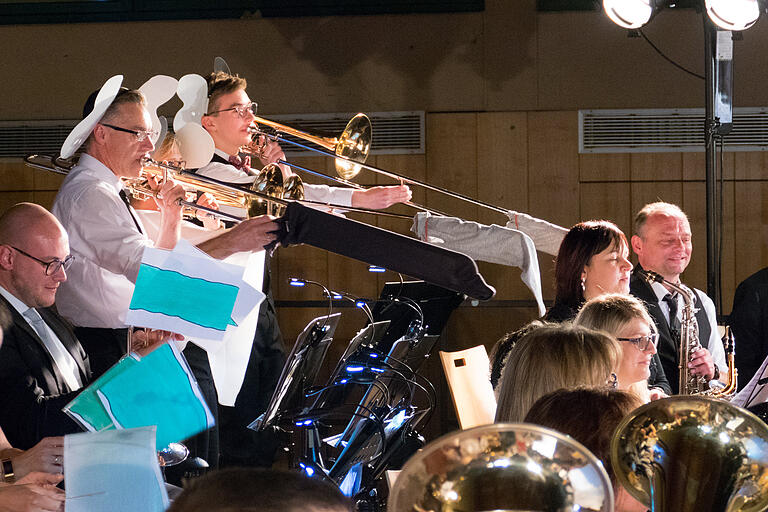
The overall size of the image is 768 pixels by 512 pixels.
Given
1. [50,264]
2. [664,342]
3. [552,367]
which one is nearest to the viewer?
[552,367]

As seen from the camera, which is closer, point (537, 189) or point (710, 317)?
point (710, 317)

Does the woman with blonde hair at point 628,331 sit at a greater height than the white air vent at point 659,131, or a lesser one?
lesser

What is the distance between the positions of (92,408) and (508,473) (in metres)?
1.20

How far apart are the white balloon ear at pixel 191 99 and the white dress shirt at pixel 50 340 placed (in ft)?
5.14

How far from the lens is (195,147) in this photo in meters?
3.66

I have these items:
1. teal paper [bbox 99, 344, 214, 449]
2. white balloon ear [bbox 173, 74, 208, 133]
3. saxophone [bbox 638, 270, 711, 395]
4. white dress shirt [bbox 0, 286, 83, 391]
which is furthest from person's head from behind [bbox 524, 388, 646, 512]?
white balloon ear [bbox 173, 74, 208, 133]

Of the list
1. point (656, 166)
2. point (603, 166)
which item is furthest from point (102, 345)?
point (656, 166)

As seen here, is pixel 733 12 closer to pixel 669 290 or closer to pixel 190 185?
pixel 669 290

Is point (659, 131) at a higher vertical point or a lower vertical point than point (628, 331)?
higher

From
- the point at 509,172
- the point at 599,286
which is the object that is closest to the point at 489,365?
the point at 599,286

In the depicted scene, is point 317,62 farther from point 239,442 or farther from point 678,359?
point 678,359

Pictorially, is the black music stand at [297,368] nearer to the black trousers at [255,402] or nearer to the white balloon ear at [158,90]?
the black trousers at [255,402]

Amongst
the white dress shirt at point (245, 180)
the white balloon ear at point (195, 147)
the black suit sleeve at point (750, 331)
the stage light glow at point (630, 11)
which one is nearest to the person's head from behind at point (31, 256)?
the white balloon ear at point (195, 147)

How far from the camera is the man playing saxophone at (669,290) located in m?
3.78
